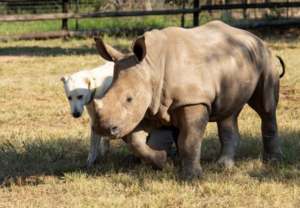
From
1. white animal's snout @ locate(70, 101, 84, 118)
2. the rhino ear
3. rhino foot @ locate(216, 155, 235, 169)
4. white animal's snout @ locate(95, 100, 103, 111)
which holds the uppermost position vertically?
the rhino ear

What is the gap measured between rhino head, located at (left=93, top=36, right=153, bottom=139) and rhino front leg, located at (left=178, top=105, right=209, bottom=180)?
0.43 meters

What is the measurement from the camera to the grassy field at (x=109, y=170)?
4.35 m

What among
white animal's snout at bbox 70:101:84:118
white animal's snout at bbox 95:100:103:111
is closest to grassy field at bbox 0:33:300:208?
white animal's snout at bbox 70:101:84:118

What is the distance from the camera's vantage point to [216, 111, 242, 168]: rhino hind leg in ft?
17.4

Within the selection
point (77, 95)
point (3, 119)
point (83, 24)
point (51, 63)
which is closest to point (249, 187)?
point (77, 95)

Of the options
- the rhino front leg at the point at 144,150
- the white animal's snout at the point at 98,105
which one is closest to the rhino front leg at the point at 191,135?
the rhino front leg at the point at 144,150

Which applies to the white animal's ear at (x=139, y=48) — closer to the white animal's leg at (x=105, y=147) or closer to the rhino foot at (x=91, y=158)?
the rhino foot at (x=91, y=158)

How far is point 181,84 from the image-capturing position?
441 centimetres

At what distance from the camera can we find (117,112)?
411 centimetres

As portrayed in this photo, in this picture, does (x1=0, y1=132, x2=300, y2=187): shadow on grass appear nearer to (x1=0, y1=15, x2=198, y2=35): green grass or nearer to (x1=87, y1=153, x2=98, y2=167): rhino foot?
(x1=87, y1=153, x2=98, y2=167): rhino foot

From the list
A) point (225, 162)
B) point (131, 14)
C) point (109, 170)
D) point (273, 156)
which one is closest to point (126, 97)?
point (109, 170)

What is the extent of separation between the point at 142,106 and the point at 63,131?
9.11 ft

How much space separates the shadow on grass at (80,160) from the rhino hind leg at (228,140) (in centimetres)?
13

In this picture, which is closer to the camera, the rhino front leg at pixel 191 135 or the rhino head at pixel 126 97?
the rhino head at pixel 126 97
